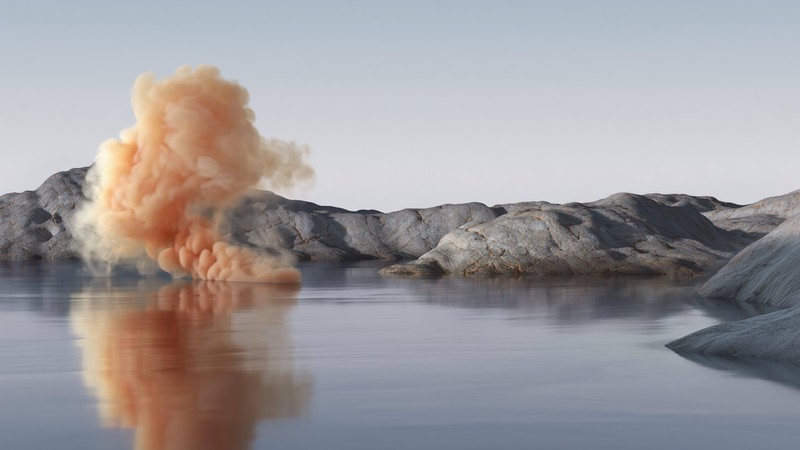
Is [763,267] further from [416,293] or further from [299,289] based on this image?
[299,289]

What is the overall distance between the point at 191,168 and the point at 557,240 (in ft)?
42.6

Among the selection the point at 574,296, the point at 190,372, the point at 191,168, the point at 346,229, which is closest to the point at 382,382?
the point at 190,372

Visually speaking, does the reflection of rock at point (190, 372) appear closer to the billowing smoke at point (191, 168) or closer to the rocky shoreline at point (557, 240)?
the rocky shoreline at point (557, 240)

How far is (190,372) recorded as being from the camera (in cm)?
1183

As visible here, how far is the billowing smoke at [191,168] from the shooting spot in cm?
3678

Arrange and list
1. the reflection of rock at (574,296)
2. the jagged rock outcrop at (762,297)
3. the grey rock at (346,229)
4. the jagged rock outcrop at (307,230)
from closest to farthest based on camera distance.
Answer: the jagged rock outcrop at (762,297), the reflection of rock at (574,296), the grey rock at (346,229), the jagged rock outcrop at (307,230)

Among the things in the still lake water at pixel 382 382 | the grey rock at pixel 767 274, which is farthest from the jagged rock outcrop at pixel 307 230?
the still lake water at pixel 382 382

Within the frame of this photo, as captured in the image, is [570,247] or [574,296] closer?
[574,296]

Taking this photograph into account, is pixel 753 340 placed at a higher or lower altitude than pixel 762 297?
lower

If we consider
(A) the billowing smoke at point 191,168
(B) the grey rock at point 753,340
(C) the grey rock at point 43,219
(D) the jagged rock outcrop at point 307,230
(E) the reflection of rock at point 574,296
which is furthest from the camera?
(C) the grey rock at point 43,219

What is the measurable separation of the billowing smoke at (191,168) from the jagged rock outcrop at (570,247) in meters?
6.90

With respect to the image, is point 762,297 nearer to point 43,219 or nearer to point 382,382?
point 382,382

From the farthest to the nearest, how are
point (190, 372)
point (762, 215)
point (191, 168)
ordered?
1. point (762, 215)
2. point (191, 168)
3. point (190, 372)

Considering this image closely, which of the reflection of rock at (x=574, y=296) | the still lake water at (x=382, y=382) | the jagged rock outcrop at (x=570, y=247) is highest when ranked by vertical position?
the jagged rock outcrop at (x=570, y=247)
